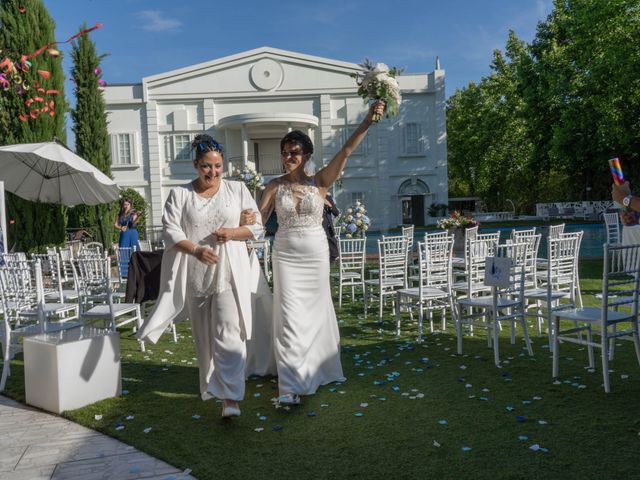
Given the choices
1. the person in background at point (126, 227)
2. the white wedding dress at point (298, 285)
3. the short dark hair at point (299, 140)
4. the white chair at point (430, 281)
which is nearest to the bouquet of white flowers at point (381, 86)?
the short dark hair at point (299, 140)

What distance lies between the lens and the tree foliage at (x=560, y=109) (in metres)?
25.2

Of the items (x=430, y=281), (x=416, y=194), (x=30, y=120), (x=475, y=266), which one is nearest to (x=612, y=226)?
(x=475, y=266)

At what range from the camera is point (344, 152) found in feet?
15.6

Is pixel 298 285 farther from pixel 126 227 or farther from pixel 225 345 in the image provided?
pixel 126 227

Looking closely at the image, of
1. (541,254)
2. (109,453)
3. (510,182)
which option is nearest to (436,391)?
(109,453)

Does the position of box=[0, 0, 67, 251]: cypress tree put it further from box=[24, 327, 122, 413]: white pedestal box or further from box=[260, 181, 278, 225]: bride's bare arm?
box=[260, 181, 278, 225]: bride's bare arm

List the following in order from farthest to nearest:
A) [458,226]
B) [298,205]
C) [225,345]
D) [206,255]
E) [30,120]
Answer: [30,120] → [458,226] → [298,205] → [225,345] → [206,255]

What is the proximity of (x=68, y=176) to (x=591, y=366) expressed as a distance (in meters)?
9.19

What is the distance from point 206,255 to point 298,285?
3.37 feet

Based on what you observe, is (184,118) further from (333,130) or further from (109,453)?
(109,453)

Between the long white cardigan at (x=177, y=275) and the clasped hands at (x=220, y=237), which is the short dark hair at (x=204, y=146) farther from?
the clasped hands at (x=220, y=237)

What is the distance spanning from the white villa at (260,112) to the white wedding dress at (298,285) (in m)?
25.0

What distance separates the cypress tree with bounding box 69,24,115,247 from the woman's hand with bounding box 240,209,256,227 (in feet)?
54.1

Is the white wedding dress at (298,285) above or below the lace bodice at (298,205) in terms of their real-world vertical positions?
below
